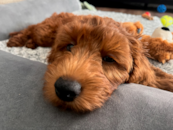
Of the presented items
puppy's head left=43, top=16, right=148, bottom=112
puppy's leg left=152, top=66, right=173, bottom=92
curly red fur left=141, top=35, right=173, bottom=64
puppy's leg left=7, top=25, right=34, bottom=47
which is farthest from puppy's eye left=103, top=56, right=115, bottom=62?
puppy's leg left=7, top=25, right=34, bottom=47

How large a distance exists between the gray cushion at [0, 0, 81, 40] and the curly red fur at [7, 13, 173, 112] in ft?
5.20

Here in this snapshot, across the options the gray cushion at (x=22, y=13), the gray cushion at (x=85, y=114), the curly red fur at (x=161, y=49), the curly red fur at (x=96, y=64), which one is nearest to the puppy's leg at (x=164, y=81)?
the curly red fur at (x=96, y=64)

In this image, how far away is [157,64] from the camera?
6.97 feet

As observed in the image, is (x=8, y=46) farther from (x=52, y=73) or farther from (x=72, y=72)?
(x=72, y=72)

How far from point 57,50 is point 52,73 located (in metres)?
0.58

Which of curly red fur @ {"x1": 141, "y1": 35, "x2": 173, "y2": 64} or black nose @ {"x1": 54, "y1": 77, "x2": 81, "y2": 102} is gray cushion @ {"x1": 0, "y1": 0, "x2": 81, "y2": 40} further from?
curly red fur @ {"x1": 141, "y1": 35, "x2": 173, "y2": 64}

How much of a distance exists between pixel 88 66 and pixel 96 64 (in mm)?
127

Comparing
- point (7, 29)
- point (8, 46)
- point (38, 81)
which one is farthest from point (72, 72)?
point (7, 29)

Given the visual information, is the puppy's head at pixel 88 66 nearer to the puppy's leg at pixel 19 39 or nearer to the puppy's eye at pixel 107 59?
the puppy's eye at pixel 107 59

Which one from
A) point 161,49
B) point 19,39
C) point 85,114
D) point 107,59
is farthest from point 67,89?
point 19,39

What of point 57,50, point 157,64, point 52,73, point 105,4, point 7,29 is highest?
point 52,73

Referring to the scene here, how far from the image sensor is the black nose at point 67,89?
905mm

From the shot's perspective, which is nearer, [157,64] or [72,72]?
[72,72]

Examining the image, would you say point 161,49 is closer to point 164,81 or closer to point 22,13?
point 164,81
